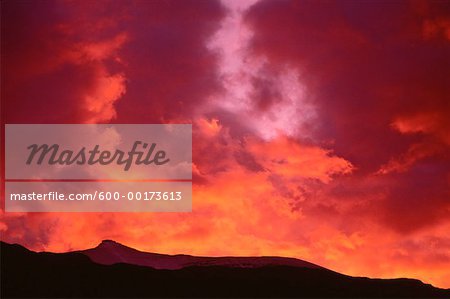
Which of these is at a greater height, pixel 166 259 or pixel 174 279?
pixel 166 259

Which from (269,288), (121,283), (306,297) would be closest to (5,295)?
(121,283)

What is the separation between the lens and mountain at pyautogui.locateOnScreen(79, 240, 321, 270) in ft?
165

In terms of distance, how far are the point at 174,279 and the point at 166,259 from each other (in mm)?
8563

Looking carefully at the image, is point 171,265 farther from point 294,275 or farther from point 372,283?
point 372,283

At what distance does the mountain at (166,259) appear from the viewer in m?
50.4

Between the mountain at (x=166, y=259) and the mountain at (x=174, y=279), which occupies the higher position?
the mountain at (x=166, y=259)

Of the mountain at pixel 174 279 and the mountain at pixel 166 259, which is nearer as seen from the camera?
the mountain at pixel 174 279

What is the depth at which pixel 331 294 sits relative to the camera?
46875 millimetres

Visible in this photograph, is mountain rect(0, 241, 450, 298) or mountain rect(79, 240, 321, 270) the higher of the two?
mountain rect(79, 240, 321, 270)

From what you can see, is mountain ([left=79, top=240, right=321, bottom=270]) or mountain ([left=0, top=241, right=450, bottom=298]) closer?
mountain ([left=0, top=241, right=450, bottom=298])

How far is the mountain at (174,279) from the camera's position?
133ft

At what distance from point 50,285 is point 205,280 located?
51.6 ft

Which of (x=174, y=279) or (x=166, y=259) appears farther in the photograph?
(x=166, y=259)

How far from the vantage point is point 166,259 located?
54750mm
